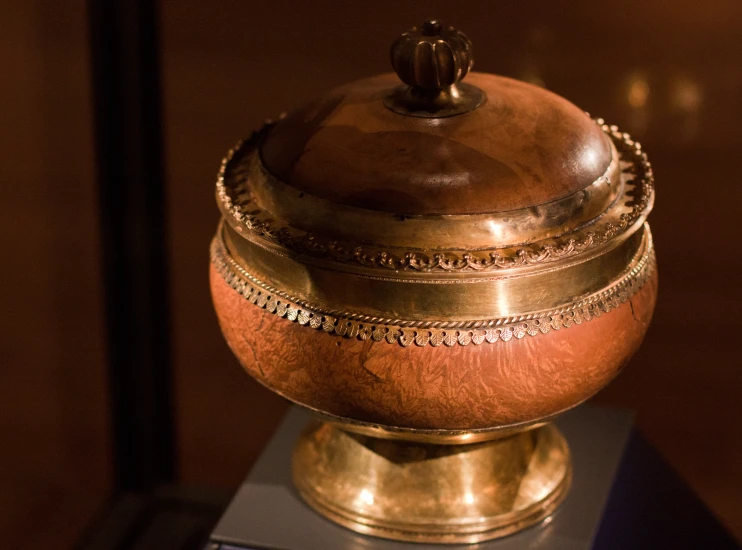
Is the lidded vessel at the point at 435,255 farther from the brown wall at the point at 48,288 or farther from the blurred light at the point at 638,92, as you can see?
the brown wall at the point at 48,288

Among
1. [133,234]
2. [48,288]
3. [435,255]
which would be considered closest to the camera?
[435,255]

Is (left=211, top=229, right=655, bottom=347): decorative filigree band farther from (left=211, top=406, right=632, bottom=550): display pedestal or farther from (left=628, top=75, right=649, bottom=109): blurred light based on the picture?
(left=628, top=75, right=649, bottom=109): blurred light

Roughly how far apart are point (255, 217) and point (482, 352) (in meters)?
0.25

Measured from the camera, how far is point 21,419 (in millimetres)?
1943

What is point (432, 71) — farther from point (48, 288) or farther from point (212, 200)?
point (48, 288)

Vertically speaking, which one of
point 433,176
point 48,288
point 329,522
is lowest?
point 48,288

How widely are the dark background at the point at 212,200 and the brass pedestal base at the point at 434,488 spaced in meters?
0.64

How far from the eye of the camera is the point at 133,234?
176cm

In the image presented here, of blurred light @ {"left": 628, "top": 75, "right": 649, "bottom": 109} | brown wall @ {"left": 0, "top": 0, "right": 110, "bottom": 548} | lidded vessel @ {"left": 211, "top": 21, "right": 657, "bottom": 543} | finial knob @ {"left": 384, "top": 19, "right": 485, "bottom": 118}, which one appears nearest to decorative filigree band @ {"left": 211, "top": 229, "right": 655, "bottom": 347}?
lidded vessel @ {"left": 211, "top": 21, "right": 657, "bottom": 543}

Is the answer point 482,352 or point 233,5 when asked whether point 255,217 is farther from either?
point 233,5

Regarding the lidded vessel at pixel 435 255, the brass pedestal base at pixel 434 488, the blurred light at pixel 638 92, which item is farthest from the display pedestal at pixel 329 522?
the blurred light at pixel 638 92

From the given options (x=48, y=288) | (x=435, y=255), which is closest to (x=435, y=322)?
(x=435, y=255)

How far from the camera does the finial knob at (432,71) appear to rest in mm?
1005

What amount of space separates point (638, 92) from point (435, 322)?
80 centimetres
